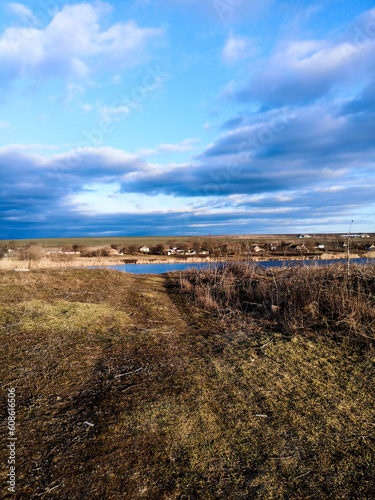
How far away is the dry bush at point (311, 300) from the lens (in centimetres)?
517

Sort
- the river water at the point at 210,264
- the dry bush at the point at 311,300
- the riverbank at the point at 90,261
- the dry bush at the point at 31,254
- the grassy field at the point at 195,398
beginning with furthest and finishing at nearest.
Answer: the dry bush at the point at 31,254 < the riverbank at the point at 90,261 < the river water at the point at 210,264 < the dry bush at the point at 311,300 < the grassy field at the point at 195,398

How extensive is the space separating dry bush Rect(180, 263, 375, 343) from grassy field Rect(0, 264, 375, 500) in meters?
0.04

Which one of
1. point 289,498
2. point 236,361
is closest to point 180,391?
point 236,361

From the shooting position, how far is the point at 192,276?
1174cm

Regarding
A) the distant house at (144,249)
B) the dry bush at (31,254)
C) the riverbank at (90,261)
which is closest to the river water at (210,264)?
the riverbank at (90,261)

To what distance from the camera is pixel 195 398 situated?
2.99 m

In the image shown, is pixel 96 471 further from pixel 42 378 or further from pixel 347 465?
pixel 347 465

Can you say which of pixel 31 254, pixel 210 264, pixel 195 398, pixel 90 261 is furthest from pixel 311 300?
pixel 31 254

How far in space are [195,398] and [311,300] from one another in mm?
4105

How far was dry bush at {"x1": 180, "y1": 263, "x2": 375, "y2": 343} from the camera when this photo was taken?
5172 mm

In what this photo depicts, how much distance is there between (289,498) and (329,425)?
3.42 ft

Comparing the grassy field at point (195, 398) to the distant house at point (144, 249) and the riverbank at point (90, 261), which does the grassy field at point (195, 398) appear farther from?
the distant house at point (144, 249)

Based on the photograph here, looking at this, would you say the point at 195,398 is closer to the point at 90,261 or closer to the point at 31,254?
the point at 31,254

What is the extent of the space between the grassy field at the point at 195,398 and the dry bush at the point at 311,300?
40mm
